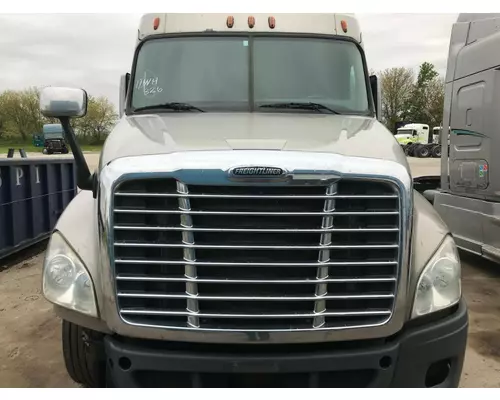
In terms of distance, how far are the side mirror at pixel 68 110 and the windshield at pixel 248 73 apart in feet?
2.69

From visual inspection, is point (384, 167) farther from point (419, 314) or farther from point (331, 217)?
point (419, 314)

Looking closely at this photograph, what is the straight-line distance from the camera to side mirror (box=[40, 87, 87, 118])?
354 cm

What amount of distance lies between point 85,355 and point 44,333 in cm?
218

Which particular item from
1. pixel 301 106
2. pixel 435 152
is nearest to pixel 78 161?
pixel 301 106

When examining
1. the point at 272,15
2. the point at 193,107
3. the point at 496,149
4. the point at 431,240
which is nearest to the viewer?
the point at 431,240

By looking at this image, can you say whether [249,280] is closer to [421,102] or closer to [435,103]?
[435,103]

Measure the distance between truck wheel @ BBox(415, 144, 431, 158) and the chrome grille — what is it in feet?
122

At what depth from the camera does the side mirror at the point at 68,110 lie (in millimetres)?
3539

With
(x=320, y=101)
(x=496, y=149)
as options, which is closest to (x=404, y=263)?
(x=320, y=101)

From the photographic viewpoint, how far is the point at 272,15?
4.70m

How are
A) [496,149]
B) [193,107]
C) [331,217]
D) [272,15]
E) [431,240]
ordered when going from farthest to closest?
1. [496,149]
2. [272,15]
3. [193,107]
4. [431,240]
5. [331,217]

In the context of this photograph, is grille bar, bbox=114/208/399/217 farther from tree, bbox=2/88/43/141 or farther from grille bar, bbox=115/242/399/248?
tree, bbox=2/88/43/141

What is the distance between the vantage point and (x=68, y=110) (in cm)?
354

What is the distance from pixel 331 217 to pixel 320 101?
163cm
